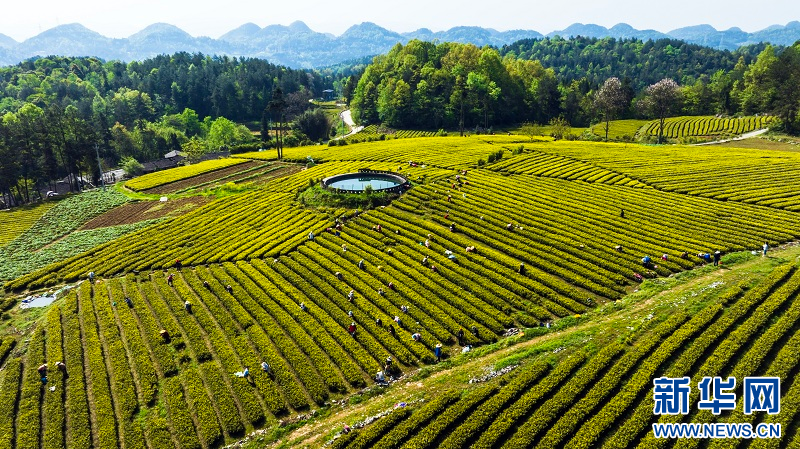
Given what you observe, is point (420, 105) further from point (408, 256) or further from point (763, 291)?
point (763, 291)

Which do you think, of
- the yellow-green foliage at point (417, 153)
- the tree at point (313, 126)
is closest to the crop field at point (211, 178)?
the yellow-green foliage at point (417, 153)

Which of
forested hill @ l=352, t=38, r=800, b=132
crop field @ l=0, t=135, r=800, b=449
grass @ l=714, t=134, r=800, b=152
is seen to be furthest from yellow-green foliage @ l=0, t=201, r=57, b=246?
grass @ l=714, t=134, r=800, b=152

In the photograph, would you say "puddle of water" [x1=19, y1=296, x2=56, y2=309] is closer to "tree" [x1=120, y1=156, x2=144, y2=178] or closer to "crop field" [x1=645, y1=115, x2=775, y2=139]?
"tree" [x1=120, y1=156, x2=144, y2=178]

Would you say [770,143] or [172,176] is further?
[770,143]

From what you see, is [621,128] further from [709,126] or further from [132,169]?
[132,169]

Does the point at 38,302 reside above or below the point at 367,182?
below

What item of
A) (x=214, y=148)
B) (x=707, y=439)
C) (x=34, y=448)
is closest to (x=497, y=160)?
(x=707, y=439)

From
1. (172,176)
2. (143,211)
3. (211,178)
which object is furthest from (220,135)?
(143,211)
